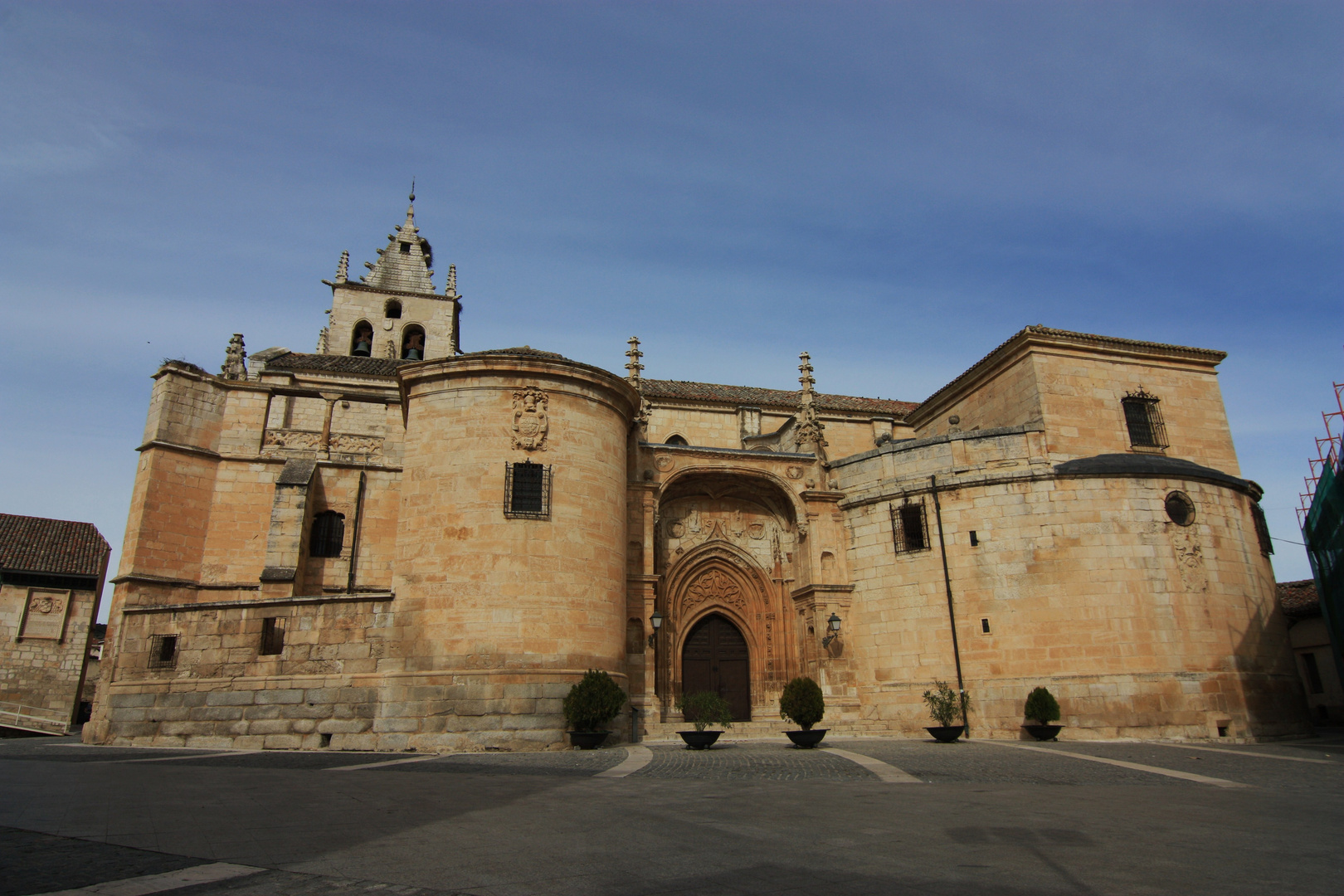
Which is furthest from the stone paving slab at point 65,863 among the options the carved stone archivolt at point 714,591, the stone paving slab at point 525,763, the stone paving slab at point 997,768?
the carved stone archivolt at point 714,591

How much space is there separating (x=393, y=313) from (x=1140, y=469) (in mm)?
36179

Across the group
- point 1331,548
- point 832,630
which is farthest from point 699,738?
point 1331,548

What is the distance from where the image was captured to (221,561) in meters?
20.8

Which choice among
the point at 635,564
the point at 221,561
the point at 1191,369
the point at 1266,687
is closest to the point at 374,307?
the point at 221,561

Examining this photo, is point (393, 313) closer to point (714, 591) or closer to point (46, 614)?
point (46, 614)

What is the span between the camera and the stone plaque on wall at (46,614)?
2958cm

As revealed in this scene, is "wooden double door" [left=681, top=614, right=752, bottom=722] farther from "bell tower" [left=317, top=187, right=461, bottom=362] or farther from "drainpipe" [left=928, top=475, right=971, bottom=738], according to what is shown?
"bell tower" [left=317, top=187, right=461, bottom=362]

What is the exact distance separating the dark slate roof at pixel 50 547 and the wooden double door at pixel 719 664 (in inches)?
967

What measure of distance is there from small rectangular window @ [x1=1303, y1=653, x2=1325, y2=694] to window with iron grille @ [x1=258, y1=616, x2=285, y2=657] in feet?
119

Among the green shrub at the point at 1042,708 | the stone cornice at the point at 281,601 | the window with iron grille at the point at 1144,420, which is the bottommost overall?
the green shrub at the point at 1042,708

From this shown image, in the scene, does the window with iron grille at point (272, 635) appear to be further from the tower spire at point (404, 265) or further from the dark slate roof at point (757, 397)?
the tower spire at point (404, 265)

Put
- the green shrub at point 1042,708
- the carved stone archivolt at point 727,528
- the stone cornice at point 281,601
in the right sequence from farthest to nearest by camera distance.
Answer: the carved stone archivolt at point 727,528 < the green shrub at point 1042,708 < the stone cornice at point 281,601

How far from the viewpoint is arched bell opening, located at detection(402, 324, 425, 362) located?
42625 mm

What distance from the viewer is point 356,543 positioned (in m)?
21.1
